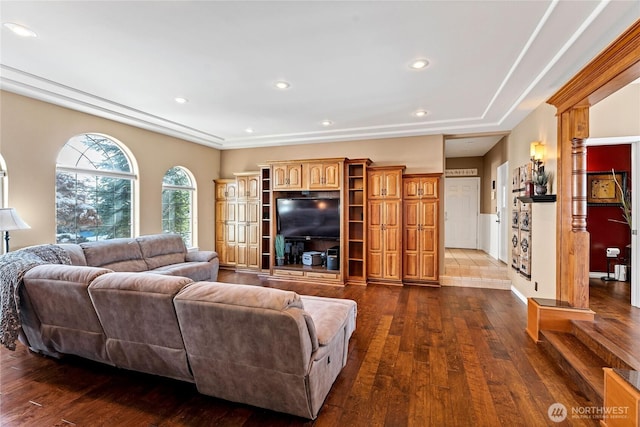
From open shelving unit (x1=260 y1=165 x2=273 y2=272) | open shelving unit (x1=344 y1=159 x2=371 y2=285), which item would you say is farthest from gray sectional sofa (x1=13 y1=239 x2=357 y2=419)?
open shelving unit (x1=260 y1=165 x2=273 y2=272)

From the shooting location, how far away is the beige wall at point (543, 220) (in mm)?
3590

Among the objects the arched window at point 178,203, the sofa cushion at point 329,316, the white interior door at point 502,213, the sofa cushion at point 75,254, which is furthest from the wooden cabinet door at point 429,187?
the sofa cushion at point 75,254

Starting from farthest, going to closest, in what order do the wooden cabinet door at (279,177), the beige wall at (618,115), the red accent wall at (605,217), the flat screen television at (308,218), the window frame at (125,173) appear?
the wooden cabinet door at (279,177), the flat screen television at (308,218), the red accent wall at (605,217), the window frame at (125,173), the beige wall at (618,115)

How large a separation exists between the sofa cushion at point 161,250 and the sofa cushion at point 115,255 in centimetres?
9

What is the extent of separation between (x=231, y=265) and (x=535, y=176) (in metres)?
5.92

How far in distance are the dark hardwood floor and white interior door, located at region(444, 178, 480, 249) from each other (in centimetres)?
496

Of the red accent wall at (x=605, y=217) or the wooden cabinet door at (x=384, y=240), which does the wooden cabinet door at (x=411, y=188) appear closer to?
the wooden cabinet door at (x=384, y=240)

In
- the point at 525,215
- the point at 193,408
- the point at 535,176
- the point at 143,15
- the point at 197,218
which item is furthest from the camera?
the point at 197,218

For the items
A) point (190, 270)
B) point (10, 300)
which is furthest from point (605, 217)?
point (10, 300)

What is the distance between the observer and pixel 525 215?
452cm

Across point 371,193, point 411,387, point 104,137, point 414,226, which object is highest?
point 104,137

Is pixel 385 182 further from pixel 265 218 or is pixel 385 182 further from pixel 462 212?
pixel 462 212

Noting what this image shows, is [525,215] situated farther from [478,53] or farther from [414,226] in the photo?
[478,53]

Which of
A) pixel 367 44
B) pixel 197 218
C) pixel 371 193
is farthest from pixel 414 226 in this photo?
pixel 197 218
